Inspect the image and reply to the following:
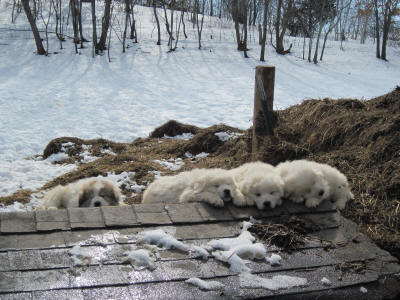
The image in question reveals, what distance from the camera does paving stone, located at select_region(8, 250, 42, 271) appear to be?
10.5ft

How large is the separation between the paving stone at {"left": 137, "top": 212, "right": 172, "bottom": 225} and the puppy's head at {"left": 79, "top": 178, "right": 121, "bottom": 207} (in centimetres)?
141

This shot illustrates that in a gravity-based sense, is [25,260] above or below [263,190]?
below

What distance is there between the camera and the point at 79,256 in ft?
11.1

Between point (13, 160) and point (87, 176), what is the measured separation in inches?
99.9

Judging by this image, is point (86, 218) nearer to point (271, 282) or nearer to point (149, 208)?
point (149, 208)

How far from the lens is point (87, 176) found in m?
7.48

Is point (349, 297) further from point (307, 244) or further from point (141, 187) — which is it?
point (141, 187)

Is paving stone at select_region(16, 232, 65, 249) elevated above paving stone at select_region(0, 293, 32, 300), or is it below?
above

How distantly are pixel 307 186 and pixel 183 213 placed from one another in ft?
4.73

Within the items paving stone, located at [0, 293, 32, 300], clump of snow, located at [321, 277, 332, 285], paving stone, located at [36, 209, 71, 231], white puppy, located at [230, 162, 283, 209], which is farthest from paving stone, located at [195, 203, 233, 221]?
paving stone, located at [0, 293, 32, 300]

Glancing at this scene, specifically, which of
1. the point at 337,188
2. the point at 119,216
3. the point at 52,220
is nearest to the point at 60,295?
the point at 52,220

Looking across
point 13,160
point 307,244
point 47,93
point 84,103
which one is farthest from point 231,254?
point 47,93

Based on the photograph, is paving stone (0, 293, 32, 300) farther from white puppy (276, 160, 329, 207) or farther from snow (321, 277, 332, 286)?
white puppy (276, 160, 329, 207)

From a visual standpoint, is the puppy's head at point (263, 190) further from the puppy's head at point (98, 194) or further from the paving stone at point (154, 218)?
the puppy's head at point (98, 194)
